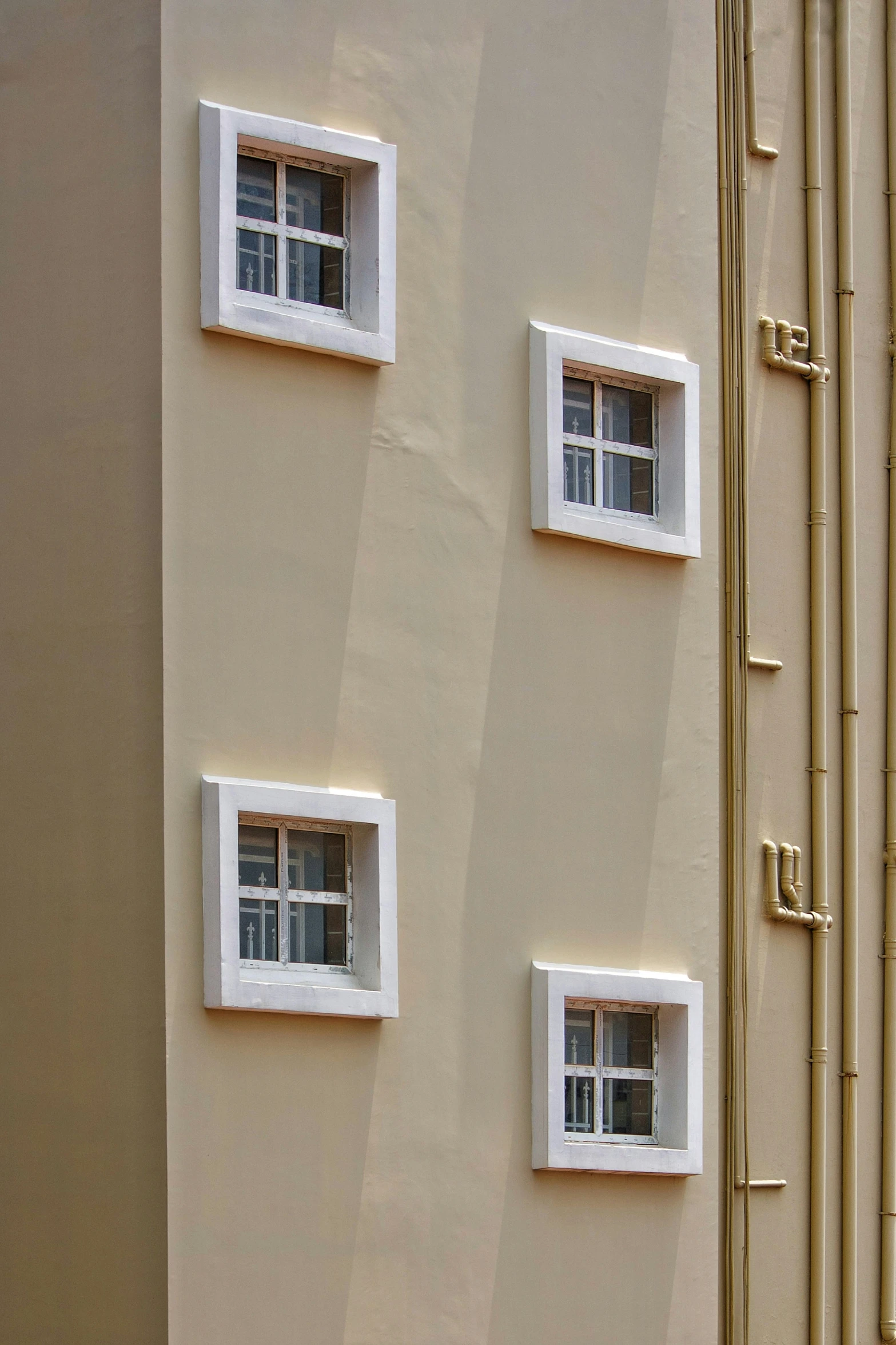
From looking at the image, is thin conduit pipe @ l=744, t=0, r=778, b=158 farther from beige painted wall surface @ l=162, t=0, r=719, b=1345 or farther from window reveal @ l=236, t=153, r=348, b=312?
window reveal @ l=236, t=153, r=348, b=312

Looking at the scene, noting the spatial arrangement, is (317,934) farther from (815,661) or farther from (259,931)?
(815,661)

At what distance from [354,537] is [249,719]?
1.16 meters

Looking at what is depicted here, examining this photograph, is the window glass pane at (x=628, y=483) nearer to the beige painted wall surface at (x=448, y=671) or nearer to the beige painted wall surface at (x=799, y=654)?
the beige painted wall surface at (x=448, y=671)

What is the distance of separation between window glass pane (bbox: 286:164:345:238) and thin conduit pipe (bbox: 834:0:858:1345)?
13.2 feet

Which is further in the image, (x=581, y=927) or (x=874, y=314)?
(x=874, y=314)

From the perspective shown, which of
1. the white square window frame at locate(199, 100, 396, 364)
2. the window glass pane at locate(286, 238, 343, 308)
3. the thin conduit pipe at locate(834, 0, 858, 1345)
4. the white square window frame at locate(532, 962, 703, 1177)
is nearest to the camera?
the white square window frame at locate(199, 100, 396, 364)

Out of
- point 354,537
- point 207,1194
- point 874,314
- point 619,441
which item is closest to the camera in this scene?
point 207,1194

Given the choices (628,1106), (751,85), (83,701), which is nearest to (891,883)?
(628,1106)

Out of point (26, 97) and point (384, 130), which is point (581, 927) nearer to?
point (384, 130)

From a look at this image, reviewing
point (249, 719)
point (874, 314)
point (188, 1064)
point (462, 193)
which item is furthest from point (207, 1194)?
point (874, 314)

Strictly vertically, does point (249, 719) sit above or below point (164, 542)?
below

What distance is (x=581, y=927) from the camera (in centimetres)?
1327

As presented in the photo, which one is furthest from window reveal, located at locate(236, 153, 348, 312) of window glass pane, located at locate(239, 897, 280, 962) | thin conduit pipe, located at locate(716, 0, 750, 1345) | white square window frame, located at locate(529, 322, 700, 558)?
window glass pane, located at locate(239, 897, 280, 962)

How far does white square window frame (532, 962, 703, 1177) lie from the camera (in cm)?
1287
